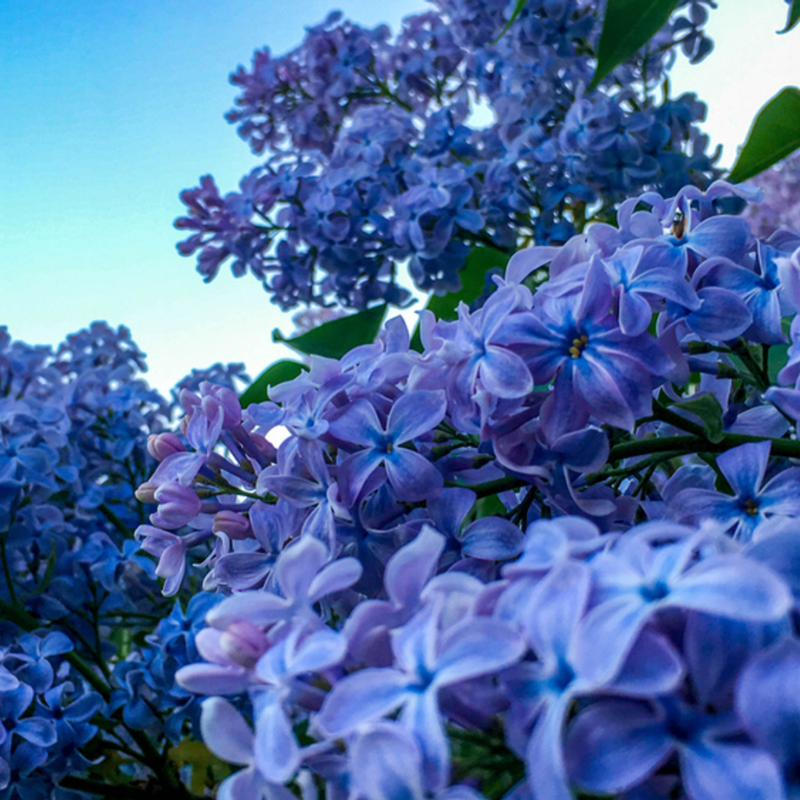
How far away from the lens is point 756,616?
0.40ft

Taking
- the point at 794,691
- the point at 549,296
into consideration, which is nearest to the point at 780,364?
the point at 549,296

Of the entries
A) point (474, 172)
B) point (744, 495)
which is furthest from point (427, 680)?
point (474, 172)

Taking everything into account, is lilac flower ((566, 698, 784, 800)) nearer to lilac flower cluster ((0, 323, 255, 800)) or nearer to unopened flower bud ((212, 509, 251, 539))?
unopened flower bud ((212, 509, 251, 539))

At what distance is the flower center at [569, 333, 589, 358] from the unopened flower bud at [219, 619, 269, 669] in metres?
0.11

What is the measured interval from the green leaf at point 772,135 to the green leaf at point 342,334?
32cm

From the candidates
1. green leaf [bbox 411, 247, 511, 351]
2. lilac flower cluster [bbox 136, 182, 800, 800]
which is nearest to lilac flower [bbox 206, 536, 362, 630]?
lilac flower cluster [bbox 136, 182, 800, 800]

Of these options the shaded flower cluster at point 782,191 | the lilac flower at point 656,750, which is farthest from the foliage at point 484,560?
the shaded flower cluster at point 782,191

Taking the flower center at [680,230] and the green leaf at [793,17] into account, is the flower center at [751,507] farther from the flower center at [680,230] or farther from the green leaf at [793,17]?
the green leaf at [793,17]

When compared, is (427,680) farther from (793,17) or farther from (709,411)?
(793,17)

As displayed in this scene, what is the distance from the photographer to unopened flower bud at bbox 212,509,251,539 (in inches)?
10.3

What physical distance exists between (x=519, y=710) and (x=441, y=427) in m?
0.13

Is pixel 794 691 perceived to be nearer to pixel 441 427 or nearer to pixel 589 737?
pixel 589 737

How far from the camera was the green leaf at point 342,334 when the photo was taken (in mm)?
697

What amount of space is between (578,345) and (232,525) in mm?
120
